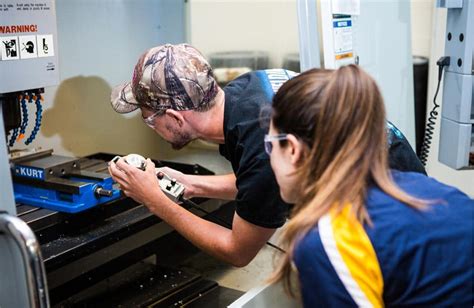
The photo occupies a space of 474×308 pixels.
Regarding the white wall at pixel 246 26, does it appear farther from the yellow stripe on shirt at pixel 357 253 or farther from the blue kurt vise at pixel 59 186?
the yellow stripe on shirt at pixel 357 253

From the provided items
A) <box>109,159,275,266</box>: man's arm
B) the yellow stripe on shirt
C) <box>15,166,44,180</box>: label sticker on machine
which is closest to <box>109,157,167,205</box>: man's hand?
<box>109,159,275,266</box>: man's arm

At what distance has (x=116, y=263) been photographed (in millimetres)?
1810

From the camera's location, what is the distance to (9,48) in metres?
1.43

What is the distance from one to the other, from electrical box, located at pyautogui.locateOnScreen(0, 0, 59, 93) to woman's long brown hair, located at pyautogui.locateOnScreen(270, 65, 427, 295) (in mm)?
812

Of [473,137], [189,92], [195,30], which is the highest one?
[195,30]

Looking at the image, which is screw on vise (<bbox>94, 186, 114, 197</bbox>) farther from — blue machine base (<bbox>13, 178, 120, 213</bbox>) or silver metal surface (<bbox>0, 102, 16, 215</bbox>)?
silver metal surface (<bbox>0, 102, 16, 215</bbox>)

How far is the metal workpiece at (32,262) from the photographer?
1.00m

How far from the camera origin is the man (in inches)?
48.8

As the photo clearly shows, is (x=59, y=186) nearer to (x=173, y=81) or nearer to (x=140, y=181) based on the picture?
(x=140, y=181)

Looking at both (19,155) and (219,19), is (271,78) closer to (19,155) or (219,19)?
(19,155)

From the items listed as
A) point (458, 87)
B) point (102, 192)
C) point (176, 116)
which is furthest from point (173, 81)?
point (458, 87)

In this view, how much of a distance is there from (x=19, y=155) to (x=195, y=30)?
3.92 feet

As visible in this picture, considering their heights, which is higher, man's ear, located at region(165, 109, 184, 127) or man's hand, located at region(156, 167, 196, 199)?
man's ear, located at region(165, 109, 184, 127)

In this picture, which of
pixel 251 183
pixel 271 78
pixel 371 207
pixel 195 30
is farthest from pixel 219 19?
→ pixel 371 207
